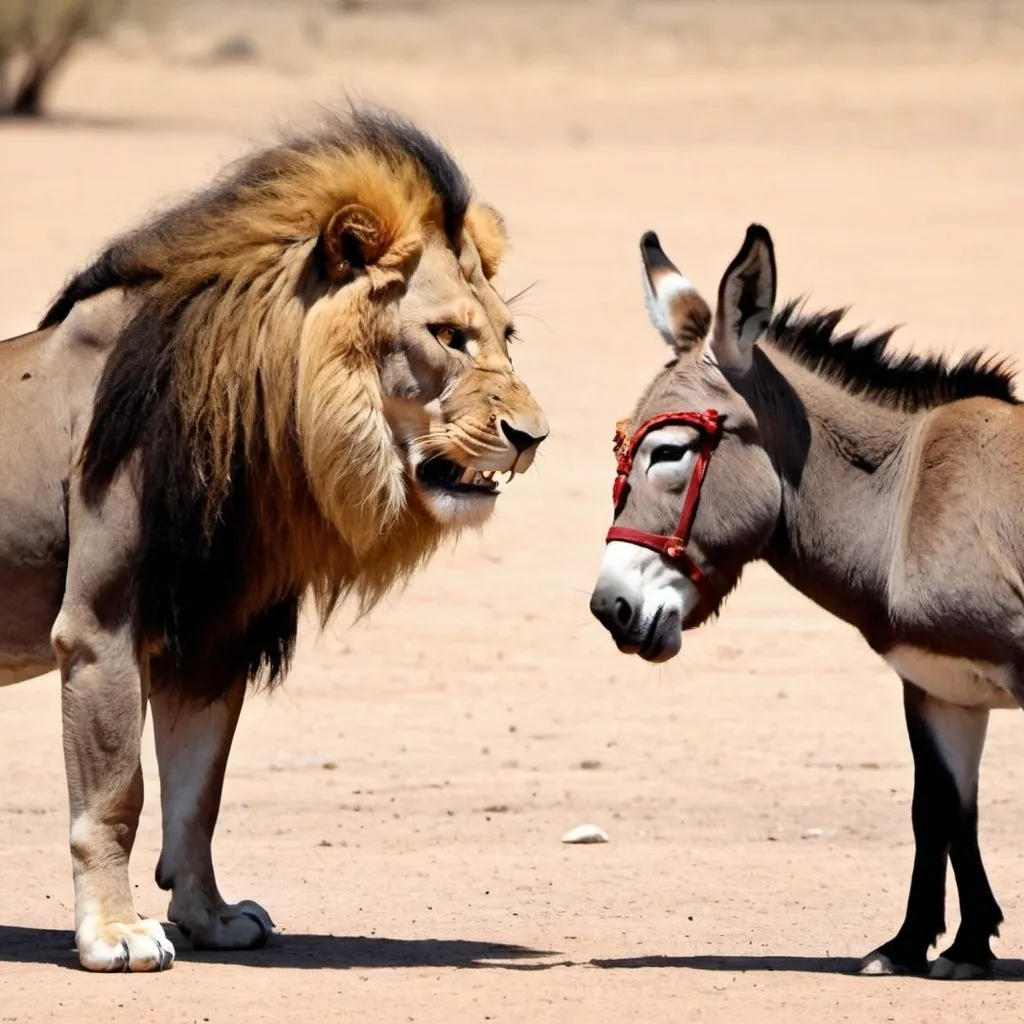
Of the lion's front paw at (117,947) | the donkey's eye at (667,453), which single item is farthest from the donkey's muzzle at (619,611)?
the lion's front paw at (117,947)

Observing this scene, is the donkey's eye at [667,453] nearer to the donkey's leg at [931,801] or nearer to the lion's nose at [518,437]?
the lion's nose at [518,437]

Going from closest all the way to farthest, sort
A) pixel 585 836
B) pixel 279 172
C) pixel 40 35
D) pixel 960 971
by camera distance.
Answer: pixel 960 971
pixel 279 172
pixel 585 836
pixel 40 35

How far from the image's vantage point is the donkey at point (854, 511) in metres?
5.95

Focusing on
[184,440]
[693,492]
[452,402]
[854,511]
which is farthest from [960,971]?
[184,440]

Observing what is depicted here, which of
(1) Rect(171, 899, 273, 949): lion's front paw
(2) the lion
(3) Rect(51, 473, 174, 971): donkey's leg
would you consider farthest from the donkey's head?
(1) Rect(171, 899, 273, 949): lion's front paw

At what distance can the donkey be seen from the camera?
595cm

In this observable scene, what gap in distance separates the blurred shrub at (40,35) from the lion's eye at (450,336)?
27.9 metres

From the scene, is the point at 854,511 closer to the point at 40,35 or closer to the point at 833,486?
the point at 833,486

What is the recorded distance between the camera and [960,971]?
6.31m

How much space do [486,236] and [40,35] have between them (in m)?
28.7

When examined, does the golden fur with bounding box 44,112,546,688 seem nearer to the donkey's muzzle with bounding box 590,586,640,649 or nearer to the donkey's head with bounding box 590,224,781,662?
the donkey's head with bounding box 590,224,781,662

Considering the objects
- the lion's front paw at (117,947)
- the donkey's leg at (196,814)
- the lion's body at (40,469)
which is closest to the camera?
the lion's front paw at (117,947)

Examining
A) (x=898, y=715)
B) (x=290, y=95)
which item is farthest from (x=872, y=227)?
(x=290, y=95)

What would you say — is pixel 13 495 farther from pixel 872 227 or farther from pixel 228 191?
A: pixel 872 227
